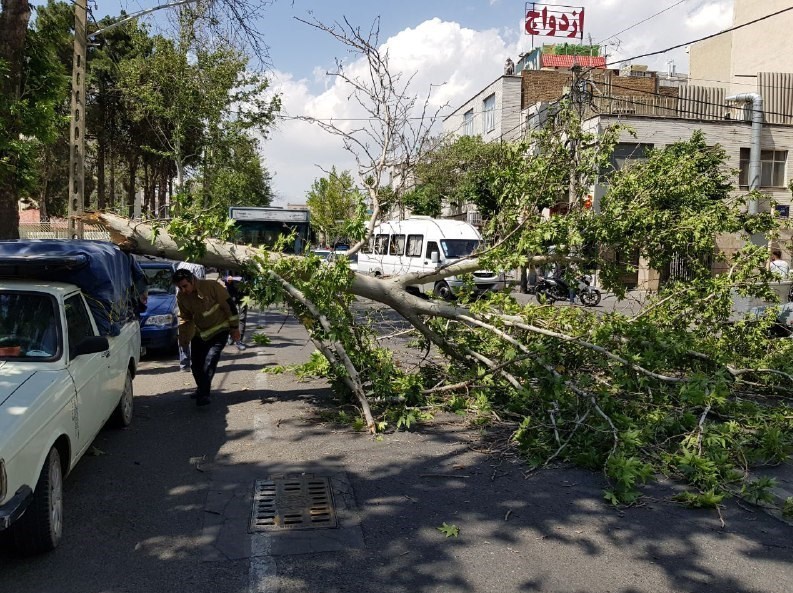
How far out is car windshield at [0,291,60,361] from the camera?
16.0 feet

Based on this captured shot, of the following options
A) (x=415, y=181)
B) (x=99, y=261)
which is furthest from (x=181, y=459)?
(x=415, y=181)

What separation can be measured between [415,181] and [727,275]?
3.84 meters

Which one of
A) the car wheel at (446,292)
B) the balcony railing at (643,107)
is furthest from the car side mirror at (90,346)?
the balcony railing at (643,107)

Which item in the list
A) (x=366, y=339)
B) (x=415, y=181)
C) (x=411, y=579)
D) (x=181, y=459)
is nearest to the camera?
(x=411, y=579)

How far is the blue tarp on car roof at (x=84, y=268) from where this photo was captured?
559cm

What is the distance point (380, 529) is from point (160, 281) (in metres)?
9.14

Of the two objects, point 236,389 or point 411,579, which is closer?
point 411,579

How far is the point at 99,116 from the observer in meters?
28.5

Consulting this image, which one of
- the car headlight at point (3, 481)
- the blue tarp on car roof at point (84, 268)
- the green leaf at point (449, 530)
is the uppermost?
the blue tarp on car roof at point (84, 268)

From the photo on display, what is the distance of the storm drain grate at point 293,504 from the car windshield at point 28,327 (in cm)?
181

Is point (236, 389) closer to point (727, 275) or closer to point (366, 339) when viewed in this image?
point (366, 339)

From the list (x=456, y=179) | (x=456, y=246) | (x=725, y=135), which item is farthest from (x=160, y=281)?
(x=725, y=135)

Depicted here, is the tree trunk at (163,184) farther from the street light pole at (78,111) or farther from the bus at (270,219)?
the street light pole at (78,111)

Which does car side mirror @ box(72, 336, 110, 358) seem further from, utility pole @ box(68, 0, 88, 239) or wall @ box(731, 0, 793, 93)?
wall @ box(731, 0, 793, 93)
